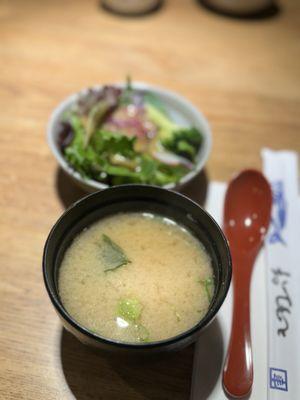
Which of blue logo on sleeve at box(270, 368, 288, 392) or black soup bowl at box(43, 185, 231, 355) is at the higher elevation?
black soup bowl at box(43, 185, 231, 355)

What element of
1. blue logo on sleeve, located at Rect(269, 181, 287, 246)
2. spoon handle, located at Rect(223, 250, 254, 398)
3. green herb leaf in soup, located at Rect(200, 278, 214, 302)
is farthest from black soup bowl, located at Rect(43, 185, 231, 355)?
blue logo on sleeve, located at Rect(269, 181, 287, 246)

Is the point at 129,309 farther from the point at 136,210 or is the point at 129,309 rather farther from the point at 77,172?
the point at 77,172

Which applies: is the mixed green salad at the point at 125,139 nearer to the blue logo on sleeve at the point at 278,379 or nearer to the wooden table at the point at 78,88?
the wooden table at the point at 78,88

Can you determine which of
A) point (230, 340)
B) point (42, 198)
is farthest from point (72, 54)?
point (230, 340)

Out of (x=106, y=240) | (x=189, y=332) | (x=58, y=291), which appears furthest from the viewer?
(x=106, y=240)

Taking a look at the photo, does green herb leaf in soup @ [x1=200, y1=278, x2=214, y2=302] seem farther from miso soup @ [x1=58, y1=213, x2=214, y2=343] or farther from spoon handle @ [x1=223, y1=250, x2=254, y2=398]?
spoon handle @ [x1=223, y1=250, x2=254, y2=398]

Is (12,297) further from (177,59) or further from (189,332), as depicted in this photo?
(177,59)

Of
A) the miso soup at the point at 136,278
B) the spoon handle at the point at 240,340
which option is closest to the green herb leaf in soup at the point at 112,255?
the miso soup at the point at 136,278
